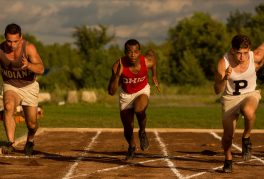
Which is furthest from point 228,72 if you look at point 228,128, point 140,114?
point 140,114

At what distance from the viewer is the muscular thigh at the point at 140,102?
11211mm

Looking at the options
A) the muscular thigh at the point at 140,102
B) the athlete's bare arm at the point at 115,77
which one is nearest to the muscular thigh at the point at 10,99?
the athlete's bare arm at the point at 115,77

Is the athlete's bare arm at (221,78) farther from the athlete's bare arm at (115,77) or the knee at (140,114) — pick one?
the knee at (140,114)

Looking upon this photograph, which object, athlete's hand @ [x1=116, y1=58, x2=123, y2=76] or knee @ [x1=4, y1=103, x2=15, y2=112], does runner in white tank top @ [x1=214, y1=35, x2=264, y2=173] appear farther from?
knee @ [x1=4, y1=103, x2=15, y2=112]

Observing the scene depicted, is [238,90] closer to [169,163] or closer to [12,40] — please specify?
[169,163]

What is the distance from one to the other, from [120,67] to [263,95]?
32.7 m

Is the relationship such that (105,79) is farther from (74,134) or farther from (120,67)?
(120,67)

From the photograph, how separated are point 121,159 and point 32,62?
92.5 inches

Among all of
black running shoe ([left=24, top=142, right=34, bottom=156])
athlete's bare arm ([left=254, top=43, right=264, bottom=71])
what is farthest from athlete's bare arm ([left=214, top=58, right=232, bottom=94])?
black running shoe ([left=24, top=142, right=34, bottom=156])

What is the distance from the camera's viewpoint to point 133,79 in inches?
440

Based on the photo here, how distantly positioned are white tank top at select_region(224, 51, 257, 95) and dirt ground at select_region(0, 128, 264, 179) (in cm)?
125

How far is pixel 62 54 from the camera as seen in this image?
103m

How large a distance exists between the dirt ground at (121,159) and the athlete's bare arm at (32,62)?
1590mm

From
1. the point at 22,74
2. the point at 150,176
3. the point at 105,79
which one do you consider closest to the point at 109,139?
the point at 22,74
